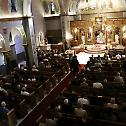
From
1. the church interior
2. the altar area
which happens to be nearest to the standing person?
the church interior

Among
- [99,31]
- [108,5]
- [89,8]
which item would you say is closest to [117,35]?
[99,31]

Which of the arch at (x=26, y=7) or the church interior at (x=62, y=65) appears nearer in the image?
the church interior at (x=62, y=65)

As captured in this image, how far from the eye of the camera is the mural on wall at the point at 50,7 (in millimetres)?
25312

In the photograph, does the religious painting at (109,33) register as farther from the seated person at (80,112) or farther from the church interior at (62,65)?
the seated person at (80,112)

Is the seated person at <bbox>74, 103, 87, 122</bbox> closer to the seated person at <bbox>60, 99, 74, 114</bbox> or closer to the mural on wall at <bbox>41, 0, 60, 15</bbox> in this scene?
the seated person at <bbox>60, 99, 74, 114</bbox>

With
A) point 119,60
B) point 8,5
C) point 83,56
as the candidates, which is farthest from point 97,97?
point 83,56

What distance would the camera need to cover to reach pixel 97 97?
9.97 m

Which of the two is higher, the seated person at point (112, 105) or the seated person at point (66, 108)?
the seated person at point (112, 105)

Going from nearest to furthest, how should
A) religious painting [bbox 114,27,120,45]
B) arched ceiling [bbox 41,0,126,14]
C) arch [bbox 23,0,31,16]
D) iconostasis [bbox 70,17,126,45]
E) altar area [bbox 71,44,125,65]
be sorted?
arch [bbox 23,0,31,16], altar area [bbox 71,44,125,65], arched ceiling [bbox 41,0,126,14], iconostasis [bbox 70,17,126,45], religious painting [bbox 114,27,120,45]

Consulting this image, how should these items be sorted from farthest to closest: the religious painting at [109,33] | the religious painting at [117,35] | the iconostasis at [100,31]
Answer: the religious painting at [109,33] → the religious painting at [117,35] → the iconostasis at [100,31]

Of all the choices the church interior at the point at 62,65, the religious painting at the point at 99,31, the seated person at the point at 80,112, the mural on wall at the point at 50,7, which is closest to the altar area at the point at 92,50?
the church interior at the point at 62,65

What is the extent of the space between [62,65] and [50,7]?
1125cm

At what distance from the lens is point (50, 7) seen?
84.8 feet

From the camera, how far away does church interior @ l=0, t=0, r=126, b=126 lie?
929 centimetres
